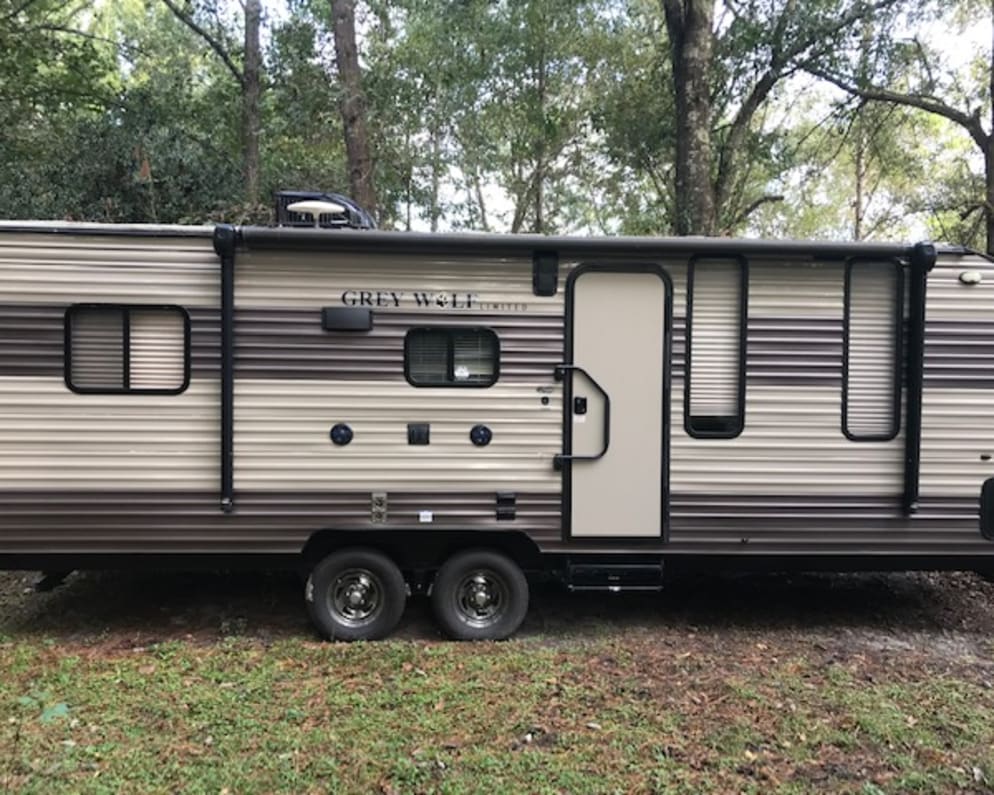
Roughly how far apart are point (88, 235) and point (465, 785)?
12.9 feet

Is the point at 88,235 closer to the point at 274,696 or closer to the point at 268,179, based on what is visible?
the point at 274,696

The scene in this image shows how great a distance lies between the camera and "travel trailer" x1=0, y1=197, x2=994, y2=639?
5082 mm

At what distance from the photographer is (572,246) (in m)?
5.22

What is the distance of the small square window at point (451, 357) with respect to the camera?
5277 mm

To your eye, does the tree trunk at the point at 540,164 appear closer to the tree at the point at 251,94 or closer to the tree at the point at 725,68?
the tree at the point at 725,68

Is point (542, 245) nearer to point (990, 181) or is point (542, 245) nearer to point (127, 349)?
point (127, 349)

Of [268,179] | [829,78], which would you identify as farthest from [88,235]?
[829,78]

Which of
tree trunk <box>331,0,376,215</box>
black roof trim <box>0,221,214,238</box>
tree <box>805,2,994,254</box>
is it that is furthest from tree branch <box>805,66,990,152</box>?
black roof trim <box>0,221,214,238</box>

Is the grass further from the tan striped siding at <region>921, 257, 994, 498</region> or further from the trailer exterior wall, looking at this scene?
the tan striped siding at <region>921, 257, 994, 498</region>

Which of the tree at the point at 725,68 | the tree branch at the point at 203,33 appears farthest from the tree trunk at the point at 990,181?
the tree branch at the point at 203,33

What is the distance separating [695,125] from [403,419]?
270 inches

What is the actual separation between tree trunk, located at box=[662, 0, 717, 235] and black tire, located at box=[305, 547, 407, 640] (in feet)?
21.5

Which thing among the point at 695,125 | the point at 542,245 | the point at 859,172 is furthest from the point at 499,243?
the point at 859,172

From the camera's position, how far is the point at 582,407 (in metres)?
5.30
